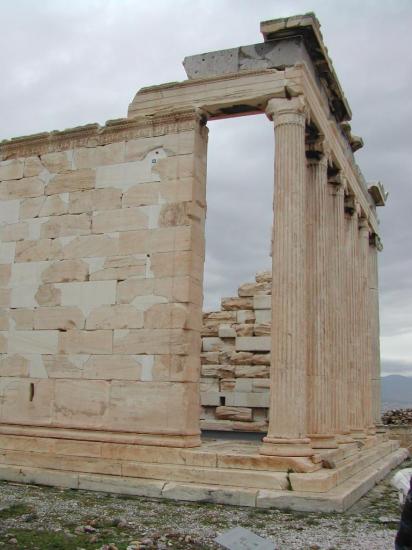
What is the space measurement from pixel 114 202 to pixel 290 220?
370cm

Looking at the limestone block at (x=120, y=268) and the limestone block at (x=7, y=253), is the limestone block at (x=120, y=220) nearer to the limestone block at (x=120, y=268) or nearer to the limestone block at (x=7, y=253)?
the limestone block at (x=120, y=268)

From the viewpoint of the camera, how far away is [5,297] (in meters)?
14.3

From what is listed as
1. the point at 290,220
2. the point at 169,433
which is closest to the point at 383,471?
the point at 169,433

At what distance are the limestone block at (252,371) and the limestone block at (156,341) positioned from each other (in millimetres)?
5591

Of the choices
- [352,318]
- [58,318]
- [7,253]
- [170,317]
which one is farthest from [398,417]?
[7,253]

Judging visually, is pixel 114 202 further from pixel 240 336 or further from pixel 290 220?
pixel 240 336

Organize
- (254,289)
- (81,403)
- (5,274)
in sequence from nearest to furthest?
(81,403)
(5,274)
(254,289)

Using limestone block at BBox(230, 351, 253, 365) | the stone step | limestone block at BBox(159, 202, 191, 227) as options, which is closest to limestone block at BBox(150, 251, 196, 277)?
limestone block at BBox(159, 202, 191, 227)

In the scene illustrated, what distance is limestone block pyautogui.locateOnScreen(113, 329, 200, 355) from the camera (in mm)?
12281

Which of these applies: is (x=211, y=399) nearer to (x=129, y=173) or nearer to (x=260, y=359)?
(x=260, y=359)

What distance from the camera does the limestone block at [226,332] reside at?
734 inches

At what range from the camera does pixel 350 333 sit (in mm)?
17094

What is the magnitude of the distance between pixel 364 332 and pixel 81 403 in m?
8.80

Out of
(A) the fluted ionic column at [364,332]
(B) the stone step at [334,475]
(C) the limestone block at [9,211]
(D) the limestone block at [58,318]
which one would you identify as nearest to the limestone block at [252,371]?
(A) the fluted ionic column at [364,332]
